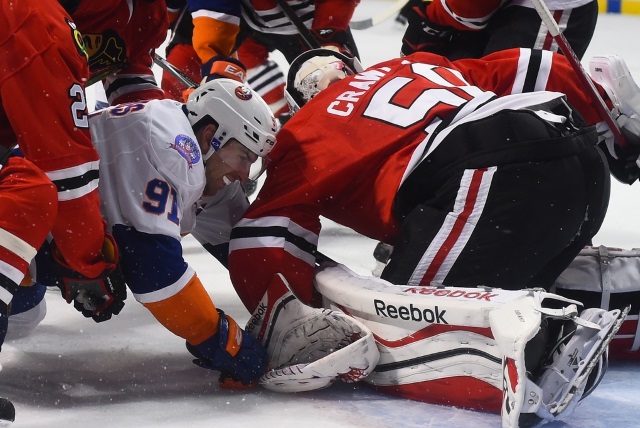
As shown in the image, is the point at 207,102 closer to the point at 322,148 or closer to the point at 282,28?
the point at 322,148

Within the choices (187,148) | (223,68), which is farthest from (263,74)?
(187,148)

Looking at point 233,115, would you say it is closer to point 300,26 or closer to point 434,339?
point 434,339

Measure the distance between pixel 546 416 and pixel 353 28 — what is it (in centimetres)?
564

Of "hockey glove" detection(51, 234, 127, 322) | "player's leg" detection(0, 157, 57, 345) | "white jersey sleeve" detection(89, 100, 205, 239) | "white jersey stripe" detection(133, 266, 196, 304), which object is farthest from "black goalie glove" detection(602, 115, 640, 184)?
"player's leg" detection(0, 157, 57, 345)

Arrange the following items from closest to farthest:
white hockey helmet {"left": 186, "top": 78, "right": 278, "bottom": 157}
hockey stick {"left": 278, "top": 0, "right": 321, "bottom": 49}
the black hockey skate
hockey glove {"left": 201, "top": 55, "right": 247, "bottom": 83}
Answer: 1. the black hockey skate
2. white hockey helmet {"left": 186, "top": 78, "right": 278, "bottom": 157}
3. hockey glove {"left": 201, "top": 55, "right": 247, "bottom": 83}
4. hockey stick {"left": 278, "top": 0, "right": 321, "bottom": 49}

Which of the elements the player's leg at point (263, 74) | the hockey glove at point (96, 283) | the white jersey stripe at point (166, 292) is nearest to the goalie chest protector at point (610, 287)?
the white jersey stripe at point (166, 292)

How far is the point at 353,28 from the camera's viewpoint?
24.5 ft

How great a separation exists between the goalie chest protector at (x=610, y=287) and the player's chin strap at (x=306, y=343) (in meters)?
0.53

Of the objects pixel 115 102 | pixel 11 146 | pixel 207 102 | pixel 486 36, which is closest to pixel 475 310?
pixel 207 102

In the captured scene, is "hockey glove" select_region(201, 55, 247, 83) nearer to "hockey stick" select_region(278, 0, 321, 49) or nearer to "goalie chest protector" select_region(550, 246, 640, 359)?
"hockey stick" select_region(278, 0, 321, 49)

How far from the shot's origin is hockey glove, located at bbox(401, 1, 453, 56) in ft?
12.0

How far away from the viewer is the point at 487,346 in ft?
6.92

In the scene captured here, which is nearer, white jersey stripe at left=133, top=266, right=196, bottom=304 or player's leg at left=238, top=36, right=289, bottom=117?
white jersey stripe at left=133, top=266, right=196, bottom=304

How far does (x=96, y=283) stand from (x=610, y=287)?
3.67ft
